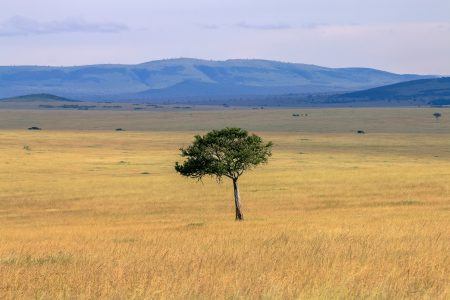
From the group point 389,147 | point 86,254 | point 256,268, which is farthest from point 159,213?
point 389,147

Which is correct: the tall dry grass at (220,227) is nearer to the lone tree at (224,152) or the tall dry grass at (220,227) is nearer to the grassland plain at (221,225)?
the grassland plain at (221,225)

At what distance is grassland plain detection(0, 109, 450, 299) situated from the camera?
10352 mm

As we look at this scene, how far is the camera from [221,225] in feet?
102

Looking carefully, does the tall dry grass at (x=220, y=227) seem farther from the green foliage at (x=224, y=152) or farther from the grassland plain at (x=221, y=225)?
the green foliage at (x=224, y=152)

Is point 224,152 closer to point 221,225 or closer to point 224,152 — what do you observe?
point 224,152

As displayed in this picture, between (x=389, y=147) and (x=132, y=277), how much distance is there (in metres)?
104

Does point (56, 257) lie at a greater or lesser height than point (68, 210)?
greater

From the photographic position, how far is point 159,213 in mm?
41844

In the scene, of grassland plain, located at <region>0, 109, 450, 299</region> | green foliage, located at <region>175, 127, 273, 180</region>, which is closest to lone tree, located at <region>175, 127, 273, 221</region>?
green foliage, located at <region>175, 127, 273, 180</region>

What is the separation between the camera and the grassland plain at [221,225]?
10352mm

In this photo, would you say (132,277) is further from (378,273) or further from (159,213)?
(159,213)

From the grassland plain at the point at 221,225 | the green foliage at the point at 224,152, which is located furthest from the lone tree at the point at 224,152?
the grassland plain at the point at 221,225

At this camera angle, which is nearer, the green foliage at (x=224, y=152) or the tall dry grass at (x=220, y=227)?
the tall dry grass at (x=220, y=227)

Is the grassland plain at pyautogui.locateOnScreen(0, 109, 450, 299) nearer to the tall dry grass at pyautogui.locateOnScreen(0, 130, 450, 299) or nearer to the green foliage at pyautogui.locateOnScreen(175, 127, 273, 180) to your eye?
the tall dry grass at pyautogui.locateOnScreen(0, 130, 450, 299)
